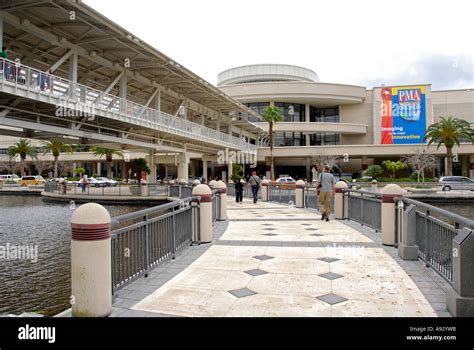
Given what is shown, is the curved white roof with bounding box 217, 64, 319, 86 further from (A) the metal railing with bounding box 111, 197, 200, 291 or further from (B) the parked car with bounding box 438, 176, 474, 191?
(A) the metal railing with bounding box 111, 197, 200, 291

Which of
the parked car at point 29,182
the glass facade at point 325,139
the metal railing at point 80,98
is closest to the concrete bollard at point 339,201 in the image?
the metal railing at point 80,98

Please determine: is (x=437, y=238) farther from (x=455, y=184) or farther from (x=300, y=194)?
(x=455, y=184)

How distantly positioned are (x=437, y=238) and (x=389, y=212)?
2468mm

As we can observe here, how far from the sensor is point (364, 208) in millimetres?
12188

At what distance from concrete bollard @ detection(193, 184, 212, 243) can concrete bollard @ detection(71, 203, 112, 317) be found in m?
4.70

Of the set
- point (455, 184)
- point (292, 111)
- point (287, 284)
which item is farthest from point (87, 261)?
point (292, 111)

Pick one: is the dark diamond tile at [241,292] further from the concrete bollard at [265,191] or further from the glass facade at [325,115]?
the glass facade at [325,115]

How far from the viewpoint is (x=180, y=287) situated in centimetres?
584

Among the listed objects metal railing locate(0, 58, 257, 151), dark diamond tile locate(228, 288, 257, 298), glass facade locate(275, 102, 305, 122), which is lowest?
dark diamond tile locate(228, 288, 257, 298)

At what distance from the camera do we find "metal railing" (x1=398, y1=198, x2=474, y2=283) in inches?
213

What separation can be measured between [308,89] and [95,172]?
46603mm

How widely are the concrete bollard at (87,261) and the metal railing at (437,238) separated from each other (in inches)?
174

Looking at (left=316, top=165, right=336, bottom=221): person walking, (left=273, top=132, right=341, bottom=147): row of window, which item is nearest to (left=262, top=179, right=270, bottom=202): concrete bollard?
(left=316, top=165, right=336, bottom=221): person walking

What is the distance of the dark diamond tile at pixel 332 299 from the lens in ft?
16.6
